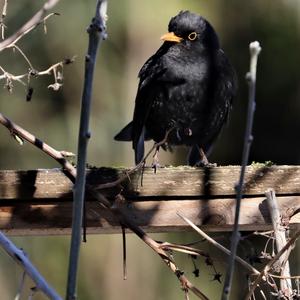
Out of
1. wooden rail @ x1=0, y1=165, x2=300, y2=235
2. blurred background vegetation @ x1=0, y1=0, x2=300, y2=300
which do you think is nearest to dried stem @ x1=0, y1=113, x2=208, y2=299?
wooden rail @ x1=0, y1=165, x2=300, y2=235

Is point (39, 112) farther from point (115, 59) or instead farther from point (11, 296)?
point (11, 296)

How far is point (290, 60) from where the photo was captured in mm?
10555

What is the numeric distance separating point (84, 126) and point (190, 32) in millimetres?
3186

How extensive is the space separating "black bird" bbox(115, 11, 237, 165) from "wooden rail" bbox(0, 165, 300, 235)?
151 centimetres

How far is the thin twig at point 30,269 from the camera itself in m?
1.86

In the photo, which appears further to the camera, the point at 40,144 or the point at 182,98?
the point at 182,98

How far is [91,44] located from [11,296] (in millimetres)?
7707

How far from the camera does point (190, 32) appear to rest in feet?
16.0

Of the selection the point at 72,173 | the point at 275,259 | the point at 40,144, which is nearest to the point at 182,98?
the point at 72,173

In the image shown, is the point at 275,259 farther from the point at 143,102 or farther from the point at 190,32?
the point at 190,32

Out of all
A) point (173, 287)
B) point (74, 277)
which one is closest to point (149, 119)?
point (74, 277)

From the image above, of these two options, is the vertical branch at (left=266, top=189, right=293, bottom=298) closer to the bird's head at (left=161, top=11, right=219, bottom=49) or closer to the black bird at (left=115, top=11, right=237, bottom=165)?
the black bird at (left=115, top=11, right=237, bottom=165)

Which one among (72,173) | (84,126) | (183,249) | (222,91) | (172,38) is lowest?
(183,249)

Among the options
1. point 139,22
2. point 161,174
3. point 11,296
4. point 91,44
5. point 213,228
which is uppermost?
point 139,22
